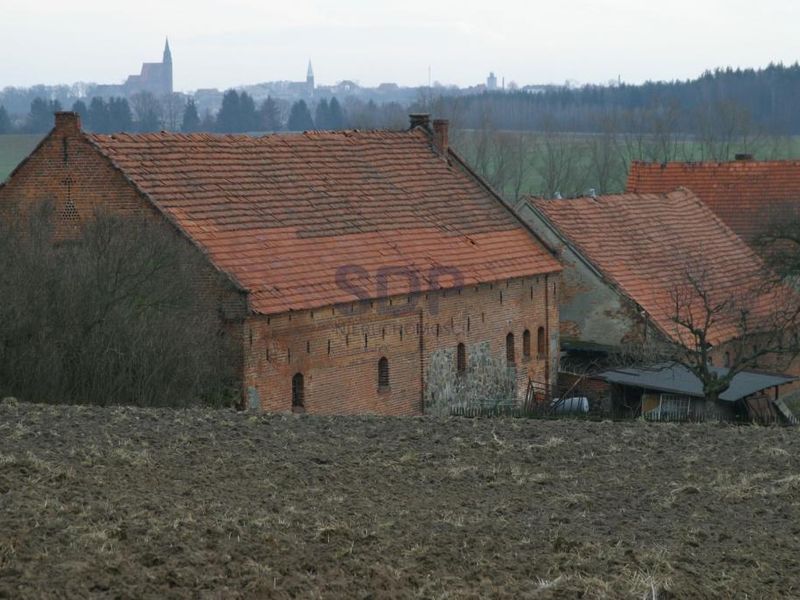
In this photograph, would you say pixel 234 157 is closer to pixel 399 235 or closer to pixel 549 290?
pixel 399 235

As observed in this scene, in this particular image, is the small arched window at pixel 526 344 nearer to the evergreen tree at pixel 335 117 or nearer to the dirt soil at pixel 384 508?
the dirt soil at pixel 384 508

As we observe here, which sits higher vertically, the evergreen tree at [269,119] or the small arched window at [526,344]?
the evergreen tree at [269,119]

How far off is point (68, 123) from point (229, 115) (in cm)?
7043

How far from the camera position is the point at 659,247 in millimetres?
38281

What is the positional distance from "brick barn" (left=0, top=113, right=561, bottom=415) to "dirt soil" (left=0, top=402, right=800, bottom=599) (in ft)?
24.0

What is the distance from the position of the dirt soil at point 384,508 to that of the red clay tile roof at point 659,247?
15.5 metres

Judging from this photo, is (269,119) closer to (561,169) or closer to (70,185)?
(561,169)

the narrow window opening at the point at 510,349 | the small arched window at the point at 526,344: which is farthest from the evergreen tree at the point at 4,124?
the narrow window opening at the point at 510,349

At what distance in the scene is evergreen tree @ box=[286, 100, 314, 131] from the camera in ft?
349

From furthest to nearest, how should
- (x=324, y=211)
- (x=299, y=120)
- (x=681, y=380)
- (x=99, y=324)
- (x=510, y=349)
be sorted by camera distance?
(x=299, y=120)
(x=510, y=349)
(x=324, y=211)
(x=681, y=380)
(x=99, y=324)

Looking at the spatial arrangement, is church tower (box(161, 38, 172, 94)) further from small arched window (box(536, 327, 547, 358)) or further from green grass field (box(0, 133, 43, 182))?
small arched window (box(536, 327, 547, 358))

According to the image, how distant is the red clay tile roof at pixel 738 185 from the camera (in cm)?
4738

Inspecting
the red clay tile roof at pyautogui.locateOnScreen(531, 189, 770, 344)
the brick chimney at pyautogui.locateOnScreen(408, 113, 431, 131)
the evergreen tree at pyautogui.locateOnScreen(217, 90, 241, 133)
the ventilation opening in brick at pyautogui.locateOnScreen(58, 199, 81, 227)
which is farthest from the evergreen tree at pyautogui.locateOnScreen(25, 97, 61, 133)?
the ventilation opening in brick at pyautogui.locateOnScreen(58, 199, 81, 227)

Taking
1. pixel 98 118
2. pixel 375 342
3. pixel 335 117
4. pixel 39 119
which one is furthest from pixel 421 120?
pixel 335 117
